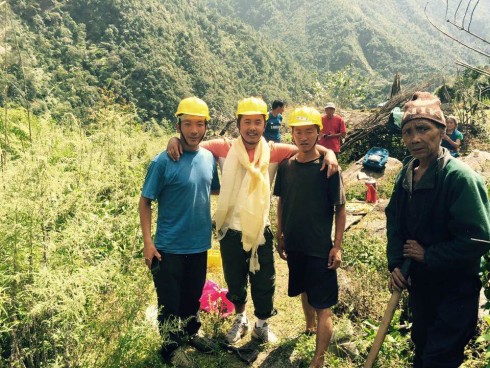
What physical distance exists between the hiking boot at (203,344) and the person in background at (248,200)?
17 centimetres

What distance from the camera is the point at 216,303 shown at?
3.43 meters

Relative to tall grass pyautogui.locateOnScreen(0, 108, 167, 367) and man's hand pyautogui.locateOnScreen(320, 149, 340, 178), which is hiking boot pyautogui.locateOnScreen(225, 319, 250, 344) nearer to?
tall grass pyautogui.locateOnScreen(0, 108, 167, 367)

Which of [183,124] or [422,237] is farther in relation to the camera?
[183,124]

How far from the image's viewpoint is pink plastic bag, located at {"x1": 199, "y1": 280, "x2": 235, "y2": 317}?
336 cm

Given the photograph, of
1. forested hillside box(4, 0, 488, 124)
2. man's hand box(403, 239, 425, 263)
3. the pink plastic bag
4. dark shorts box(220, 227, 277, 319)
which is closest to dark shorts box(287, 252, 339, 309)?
dark shorts box(220, 227, 277, 319)

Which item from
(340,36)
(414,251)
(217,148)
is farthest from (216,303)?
(340,36)

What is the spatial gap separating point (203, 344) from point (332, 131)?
487cm

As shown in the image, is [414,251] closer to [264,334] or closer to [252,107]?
[252,107]

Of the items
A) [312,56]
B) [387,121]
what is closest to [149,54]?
[387,121]

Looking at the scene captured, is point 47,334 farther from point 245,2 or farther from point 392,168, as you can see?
point 245,2

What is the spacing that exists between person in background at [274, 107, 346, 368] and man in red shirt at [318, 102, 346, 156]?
14.0 feet

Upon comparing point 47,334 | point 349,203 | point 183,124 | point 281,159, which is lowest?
point 349,203

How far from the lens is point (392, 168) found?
8.09 m

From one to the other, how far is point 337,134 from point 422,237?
16.4 ft
